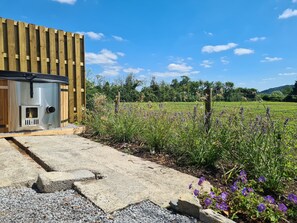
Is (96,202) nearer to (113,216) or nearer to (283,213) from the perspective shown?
(113,216)

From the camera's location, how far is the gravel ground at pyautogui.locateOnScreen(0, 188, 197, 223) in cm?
130

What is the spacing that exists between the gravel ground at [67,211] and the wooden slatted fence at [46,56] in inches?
115

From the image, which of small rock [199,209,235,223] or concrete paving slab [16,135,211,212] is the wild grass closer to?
concrete paving slab [16,135,211,212]

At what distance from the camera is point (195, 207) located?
1.38m

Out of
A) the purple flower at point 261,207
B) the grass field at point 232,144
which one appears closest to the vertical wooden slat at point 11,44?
the grass field at point 232,144

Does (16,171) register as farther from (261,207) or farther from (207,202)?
(261,207)

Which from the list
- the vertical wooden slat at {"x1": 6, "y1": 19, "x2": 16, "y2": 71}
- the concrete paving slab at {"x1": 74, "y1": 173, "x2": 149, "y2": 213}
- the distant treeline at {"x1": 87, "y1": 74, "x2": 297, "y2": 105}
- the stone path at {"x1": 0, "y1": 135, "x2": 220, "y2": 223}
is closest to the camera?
the concrete paving slab at {"x1": 74, "y1": 173, "x2": 149, "y2": 213}

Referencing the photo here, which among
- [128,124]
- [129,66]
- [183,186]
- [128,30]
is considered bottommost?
[183,186]

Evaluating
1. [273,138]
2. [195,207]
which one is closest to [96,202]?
[195,207]

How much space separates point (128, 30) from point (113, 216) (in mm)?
7928

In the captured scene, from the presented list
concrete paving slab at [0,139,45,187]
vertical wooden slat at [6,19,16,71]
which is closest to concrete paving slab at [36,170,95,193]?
concrete paving slab at [0,139,45,187]

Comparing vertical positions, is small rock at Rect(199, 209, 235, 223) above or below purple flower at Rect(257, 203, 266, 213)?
below

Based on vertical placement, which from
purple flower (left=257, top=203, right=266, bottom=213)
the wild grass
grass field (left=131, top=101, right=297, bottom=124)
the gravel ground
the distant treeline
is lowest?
the gravel ground

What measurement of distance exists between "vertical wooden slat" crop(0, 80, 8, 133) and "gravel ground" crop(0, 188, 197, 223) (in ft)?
8.96
